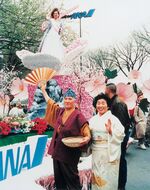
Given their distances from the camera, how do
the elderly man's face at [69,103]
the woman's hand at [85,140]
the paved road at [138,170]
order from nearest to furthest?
the woman's hand at [85,140], the elderly man's face at [69,103], the paved road at [138,170]

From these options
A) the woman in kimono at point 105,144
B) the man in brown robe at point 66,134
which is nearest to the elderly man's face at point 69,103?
the man in brown robe at point 66,134

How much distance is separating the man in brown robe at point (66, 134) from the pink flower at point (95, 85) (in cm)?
14

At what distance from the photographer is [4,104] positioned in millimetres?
2717

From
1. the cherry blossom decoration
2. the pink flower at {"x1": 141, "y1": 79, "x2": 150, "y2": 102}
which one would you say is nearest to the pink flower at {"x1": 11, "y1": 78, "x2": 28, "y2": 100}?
the cherry blossom decoration

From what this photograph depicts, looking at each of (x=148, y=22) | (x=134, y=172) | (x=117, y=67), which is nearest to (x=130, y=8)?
(x=148, y=22)

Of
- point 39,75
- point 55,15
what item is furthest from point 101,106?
point 55,15

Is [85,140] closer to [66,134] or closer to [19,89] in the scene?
[66,134]

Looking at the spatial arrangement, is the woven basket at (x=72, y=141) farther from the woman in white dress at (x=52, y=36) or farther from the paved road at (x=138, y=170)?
the woman in white dress at (x=52, y=36)

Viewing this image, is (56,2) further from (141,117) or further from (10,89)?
(141,117)

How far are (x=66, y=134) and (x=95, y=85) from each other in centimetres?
45

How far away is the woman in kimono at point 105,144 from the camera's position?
268 centimetres

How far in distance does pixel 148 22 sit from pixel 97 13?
0.41 m

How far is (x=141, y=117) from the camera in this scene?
2.86m

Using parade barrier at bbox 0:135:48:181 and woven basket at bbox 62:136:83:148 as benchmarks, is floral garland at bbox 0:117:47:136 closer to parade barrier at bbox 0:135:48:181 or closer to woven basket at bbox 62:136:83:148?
parade barrier at bbox 0:135:48:181
